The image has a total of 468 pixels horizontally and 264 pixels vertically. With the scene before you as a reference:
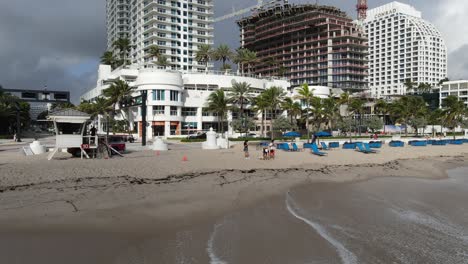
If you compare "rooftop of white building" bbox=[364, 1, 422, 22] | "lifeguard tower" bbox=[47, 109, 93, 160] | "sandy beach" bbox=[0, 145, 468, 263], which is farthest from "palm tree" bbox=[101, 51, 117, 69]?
"rooftop of white building" bbox=[364, 1, 422, 22]

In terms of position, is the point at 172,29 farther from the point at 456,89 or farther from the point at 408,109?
the point at 456,89

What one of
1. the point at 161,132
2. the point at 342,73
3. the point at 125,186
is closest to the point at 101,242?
the point at 125,186

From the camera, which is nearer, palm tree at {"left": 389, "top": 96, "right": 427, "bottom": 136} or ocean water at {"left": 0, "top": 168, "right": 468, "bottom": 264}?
ocean water at {"left": 0, "top": 168, "right": 468, "bottom": 264}

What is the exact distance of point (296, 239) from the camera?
879 cm

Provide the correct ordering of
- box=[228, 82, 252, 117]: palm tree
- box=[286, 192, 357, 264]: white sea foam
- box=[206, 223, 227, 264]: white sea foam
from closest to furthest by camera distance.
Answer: box=[206, 223, 227, 264]: white sea foam < box=[286, 192, 357, 264]: white sea foam < box=[228, 82, 252, 117]: palm tree

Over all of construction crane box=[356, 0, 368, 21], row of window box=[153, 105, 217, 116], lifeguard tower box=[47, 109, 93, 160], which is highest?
construction crane box=[356, 0, 368, 21]

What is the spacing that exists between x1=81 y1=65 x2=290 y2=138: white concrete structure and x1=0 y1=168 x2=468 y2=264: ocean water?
51139 millimetres

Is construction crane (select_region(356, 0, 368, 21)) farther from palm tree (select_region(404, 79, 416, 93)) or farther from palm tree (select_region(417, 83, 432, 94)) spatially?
palm tree (select_region(417, 83, 432, 94))

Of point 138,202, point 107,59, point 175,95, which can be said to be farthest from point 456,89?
point 138,202

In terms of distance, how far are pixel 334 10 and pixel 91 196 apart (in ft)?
433

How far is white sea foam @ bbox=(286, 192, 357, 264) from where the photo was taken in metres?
7.62

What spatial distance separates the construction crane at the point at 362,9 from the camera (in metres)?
→ 175

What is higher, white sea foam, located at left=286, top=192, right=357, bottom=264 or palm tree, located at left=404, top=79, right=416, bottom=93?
palm tree, located at left=404, top=79, right=416, bottom=93

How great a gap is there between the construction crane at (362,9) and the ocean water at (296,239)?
185m
